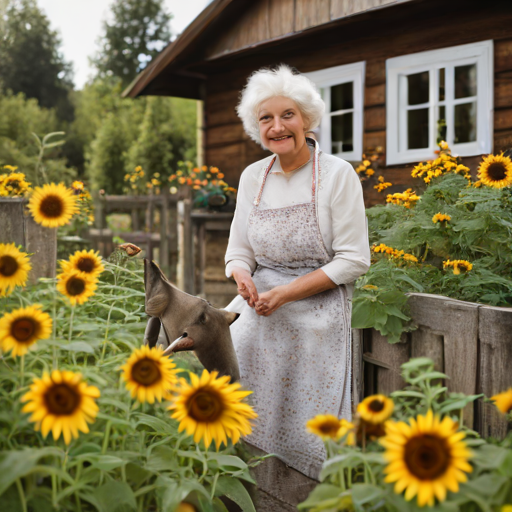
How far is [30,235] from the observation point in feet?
7.91

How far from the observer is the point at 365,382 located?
7.30 ft

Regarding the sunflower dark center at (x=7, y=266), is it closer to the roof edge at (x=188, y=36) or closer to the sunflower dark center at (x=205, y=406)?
the sunflower dark center at (x=205, y=406)

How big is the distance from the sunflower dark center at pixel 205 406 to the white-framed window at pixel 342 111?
4.82 metres

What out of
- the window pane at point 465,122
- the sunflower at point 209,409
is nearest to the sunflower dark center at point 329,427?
the sunflower at point 209,409

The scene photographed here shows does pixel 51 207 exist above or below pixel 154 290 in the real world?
above

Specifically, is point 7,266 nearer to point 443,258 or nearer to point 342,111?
point 443,258

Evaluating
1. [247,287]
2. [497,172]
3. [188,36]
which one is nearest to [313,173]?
[247,287]

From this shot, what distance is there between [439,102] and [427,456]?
4.75 meters

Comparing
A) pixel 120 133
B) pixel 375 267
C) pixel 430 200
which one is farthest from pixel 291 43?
pixel 120 133

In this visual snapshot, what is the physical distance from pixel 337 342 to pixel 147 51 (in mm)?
28130

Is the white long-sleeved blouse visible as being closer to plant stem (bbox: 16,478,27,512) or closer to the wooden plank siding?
plant stem (bbox: 16,478,27,512)

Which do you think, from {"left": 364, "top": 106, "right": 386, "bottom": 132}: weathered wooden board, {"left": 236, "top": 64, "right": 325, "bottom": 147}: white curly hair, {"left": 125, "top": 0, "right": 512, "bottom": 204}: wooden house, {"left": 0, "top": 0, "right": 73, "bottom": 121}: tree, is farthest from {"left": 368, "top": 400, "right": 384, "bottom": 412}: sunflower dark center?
{"left": 0, "top": 0, "right": 73, "bottom": 121}: tree

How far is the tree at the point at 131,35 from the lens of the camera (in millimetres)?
27453

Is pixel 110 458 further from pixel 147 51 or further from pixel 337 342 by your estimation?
pixel 147 51
